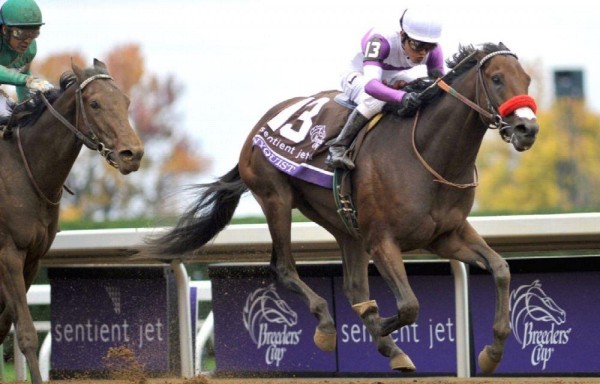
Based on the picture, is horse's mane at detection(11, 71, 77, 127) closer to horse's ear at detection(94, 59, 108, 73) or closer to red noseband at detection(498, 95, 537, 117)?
horse's ear at detection(94, 59, 108, 73)

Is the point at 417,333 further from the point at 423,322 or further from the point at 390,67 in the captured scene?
the point at 390,67

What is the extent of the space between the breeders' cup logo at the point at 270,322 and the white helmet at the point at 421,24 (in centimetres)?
267

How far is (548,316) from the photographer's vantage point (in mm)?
8055

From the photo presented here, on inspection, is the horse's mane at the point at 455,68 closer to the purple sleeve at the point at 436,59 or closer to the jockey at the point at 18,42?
the purple sleeve at the point at 436,59

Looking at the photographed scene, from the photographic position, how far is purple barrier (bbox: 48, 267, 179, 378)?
9078 mm

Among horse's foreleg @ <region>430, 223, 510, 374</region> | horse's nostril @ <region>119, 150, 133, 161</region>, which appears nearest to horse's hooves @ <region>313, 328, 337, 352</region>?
horse's foreleg @ <region>430, 223, 510, 374</region>

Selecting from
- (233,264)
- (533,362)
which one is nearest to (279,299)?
(233,264)

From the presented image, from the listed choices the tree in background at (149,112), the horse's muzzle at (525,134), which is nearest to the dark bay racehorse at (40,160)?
the horse's muzzle at (525,134)

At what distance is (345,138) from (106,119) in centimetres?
134

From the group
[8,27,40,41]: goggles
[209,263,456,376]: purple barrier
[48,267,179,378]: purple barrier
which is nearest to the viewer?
[8,27,40,41]: goggles

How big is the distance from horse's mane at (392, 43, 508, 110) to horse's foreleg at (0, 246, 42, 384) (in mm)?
2398

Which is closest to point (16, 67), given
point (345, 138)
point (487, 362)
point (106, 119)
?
point (106, 119)

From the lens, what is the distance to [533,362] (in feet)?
26.3

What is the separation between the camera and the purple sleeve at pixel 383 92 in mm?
6871
